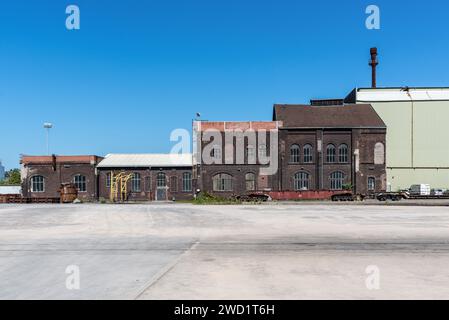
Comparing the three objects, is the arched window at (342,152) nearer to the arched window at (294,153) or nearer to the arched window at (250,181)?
the arched window at (294,153)

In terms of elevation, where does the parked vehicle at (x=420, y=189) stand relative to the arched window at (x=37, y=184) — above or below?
below

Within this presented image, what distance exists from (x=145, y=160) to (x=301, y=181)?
20787 mm

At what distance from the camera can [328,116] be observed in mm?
53969

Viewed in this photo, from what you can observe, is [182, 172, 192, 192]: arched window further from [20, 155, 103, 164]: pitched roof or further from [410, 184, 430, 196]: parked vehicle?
[410, 184, 430, 196]: parked vehicle

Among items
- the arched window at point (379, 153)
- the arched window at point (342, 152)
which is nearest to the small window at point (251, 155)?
the arched window at point (342, 152)

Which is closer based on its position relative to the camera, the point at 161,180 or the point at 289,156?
the point at 289,156

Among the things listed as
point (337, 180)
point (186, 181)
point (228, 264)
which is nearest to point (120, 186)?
point (186, 181)

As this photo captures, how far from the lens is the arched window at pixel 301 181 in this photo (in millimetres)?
50938

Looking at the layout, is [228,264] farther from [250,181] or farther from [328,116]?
[328,116]

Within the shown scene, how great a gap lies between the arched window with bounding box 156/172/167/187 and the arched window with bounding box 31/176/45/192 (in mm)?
14493

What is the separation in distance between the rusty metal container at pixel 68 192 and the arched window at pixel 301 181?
1035 inches
